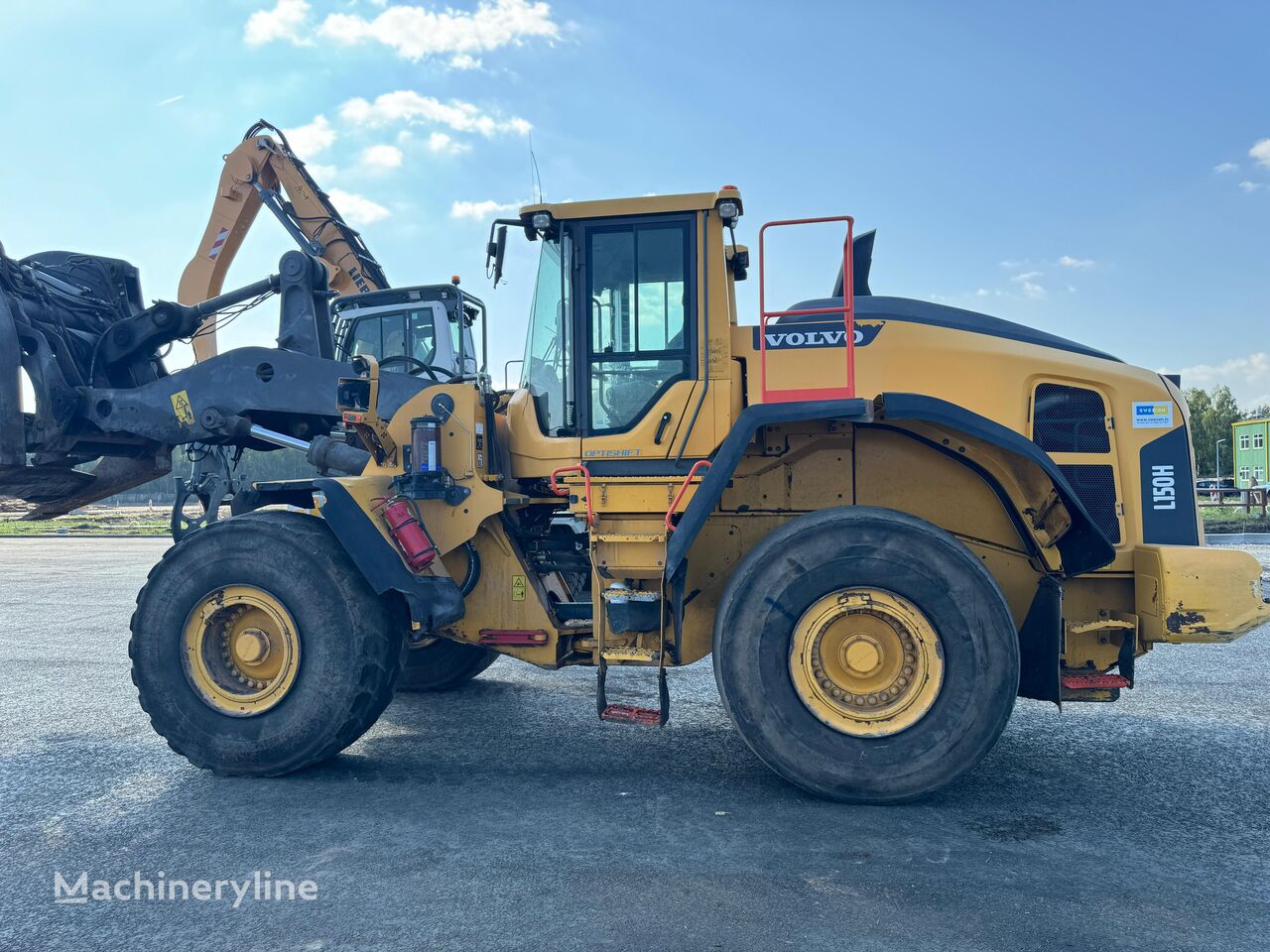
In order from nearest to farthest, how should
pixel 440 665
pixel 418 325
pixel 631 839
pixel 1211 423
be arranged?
pixel 631 839 → pixel 440 665 → pixel 418 325 → pixel 1211 423

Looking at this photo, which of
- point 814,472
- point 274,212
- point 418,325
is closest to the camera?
point 814,472

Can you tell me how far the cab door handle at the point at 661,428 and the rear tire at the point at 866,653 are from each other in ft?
2.83

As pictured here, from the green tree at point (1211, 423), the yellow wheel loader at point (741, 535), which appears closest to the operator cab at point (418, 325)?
the yellow wheel loader at point (741, 535)

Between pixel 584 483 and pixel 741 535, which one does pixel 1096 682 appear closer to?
pixel 741 535

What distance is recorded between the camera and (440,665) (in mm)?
6215

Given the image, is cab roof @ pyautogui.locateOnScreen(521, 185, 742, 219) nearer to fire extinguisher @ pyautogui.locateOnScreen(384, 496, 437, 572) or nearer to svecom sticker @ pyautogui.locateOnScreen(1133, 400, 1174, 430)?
fire extinguisher @ pyautogui.locateOnScreen(384, 496, 437, 572)

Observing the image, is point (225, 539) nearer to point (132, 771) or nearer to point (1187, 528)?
point (132, 771)

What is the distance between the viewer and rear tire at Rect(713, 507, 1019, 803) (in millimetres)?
3875

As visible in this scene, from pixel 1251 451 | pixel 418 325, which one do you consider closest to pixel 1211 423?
pixel 1251 451

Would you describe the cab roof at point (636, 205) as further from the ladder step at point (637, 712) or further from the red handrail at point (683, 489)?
the ladder step at point (637, 712)

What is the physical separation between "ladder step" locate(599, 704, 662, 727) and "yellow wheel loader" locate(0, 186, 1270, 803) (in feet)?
0.05

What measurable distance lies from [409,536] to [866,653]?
8.18 feet
